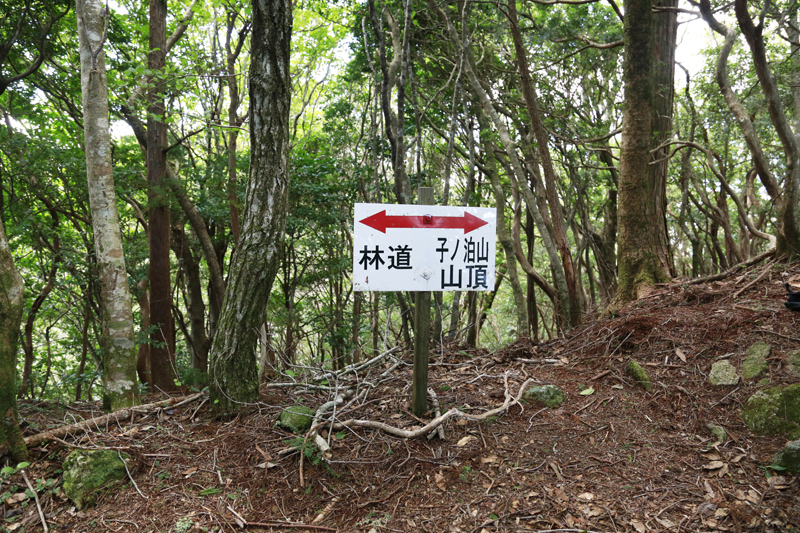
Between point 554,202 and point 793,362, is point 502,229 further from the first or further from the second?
point 793,362

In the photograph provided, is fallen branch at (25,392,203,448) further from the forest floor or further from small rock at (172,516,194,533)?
small rock at (172,516,194,533)

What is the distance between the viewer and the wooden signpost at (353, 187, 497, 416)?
116 inches

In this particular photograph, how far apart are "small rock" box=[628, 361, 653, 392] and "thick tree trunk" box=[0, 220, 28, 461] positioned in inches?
175

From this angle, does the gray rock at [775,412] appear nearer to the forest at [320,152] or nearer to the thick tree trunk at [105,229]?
the forest at [320,152]

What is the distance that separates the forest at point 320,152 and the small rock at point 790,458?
261 centimetres

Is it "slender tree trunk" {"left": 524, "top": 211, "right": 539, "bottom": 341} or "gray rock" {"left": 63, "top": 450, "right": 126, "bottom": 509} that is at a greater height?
"slender tree trunk" {"left": 524, "top": 211, "right": 539, "bottom": 341}

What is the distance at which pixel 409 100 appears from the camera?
7719 mm

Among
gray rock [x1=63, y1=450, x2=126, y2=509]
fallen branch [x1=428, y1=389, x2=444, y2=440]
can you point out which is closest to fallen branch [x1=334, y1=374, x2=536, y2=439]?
fallen branch [x1=428, y1=389, x2=444, y2=440]

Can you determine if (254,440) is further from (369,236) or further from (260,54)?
(260,54)

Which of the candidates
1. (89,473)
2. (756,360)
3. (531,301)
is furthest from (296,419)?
(531,301)

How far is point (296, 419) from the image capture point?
3271 mm

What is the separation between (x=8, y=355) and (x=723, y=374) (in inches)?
199

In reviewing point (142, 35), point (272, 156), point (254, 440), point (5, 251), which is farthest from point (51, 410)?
point (142, 35)

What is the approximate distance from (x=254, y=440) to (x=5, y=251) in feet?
6.69
